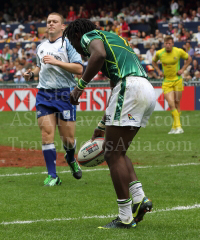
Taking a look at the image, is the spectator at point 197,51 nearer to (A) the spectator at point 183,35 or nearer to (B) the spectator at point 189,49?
(B) the spectator at point 189,49

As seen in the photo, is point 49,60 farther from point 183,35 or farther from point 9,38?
point 9,38

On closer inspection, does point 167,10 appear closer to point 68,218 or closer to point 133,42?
point 133,42

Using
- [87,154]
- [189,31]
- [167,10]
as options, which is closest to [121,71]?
[87,154]

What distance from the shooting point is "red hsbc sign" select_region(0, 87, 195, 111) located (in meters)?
20.1

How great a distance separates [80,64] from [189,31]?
58.9ft

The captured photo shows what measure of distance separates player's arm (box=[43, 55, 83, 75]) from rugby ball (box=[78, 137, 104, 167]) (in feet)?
5.21

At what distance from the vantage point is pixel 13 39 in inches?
1235

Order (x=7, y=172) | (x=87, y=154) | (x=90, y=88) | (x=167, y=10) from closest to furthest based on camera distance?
(x=87, y=154) < (x=7, y=172) < (x=90, y=88) < (x=167, y=10)

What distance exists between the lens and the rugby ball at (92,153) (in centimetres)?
580

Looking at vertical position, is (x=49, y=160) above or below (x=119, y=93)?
below

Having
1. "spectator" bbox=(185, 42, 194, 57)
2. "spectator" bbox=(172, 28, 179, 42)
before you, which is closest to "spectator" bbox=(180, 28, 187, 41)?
"spectator" bbox=(172, 28, 179, 42)

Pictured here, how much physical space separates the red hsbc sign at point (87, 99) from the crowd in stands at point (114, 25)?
2.89ft

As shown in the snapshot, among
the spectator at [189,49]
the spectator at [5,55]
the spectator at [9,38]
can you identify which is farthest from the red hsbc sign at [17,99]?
the spectator at [9,38]

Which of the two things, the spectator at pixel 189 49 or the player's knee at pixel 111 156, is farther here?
the spectator at pixel 189 49
